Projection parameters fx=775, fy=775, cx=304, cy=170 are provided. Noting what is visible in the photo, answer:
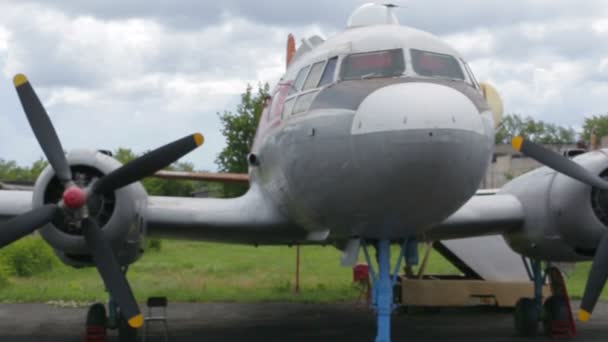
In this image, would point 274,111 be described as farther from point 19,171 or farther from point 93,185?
point 19,171

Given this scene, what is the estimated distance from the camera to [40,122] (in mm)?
9188

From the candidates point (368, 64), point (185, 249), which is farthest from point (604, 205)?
point (185, 249)

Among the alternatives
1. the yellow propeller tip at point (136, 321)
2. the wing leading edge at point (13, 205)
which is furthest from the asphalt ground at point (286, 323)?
the yellow propeller tip at point (136, 321)

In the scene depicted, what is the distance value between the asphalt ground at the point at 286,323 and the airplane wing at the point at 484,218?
5.17ft

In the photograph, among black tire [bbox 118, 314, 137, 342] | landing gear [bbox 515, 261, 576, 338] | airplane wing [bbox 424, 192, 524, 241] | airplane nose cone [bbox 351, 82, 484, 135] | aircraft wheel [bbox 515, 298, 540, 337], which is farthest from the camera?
aircraft wheel [bbox 515, 298, 540, 337]

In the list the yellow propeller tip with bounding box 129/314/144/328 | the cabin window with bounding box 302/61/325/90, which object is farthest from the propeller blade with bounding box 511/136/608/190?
the yellow propeller tip with bounding box 129/314/144/328

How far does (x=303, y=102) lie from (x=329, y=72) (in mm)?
435

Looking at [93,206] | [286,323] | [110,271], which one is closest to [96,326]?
[110,271]

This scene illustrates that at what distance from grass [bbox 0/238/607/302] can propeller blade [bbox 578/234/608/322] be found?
7902 mm

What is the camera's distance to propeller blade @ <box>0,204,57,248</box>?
27.8 feet

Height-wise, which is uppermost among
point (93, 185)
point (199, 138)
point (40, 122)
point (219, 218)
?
point (40, 122)

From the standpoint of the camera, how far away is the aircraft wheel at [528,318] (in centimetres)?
1147

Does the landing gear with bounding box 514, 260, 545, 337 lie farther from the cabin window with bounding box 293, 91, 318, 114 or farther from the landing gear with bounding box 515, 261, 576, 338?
the cabin window with bounding box 293, 91, 318, 114

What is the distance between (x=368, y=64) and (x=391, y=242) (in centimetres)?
209
